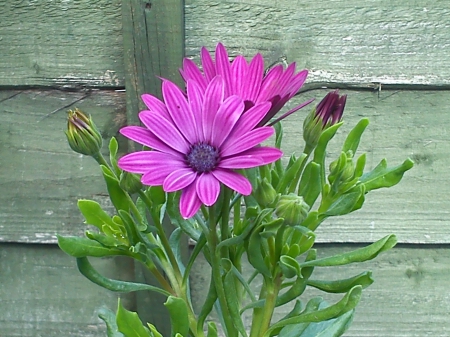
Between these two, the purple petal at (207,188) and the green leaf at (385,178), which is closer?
the purple petal at (207,188)

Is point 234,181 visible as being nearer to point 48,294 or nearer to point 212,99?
point 212,99

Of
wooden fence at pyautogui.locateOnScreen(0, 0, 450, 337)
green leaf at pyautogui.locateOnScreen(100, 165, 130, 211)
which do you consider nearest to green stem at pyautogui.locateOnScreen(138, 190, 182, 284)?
green leaf at pyautogui.locateOnScreen(100, 165, 130, 211)

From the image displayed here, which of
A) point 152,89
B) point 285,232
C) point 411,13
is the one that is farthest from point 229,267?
point 411,13

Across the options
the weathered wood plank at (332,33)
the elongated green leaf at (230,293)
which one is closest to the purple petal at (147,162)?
the elongated green leaf at (230,293)

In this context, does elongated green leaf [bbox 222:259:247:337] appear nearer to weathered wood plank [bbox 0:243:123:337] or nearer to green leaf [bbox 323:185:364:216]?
green leaf [bbox 323:185:364:216]

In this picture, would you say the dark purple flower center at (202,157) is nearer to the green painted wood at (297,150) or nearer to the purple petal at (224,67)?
the purple petal at (224,67)

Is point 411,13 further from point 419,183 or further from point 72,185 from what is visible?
point 72,185
